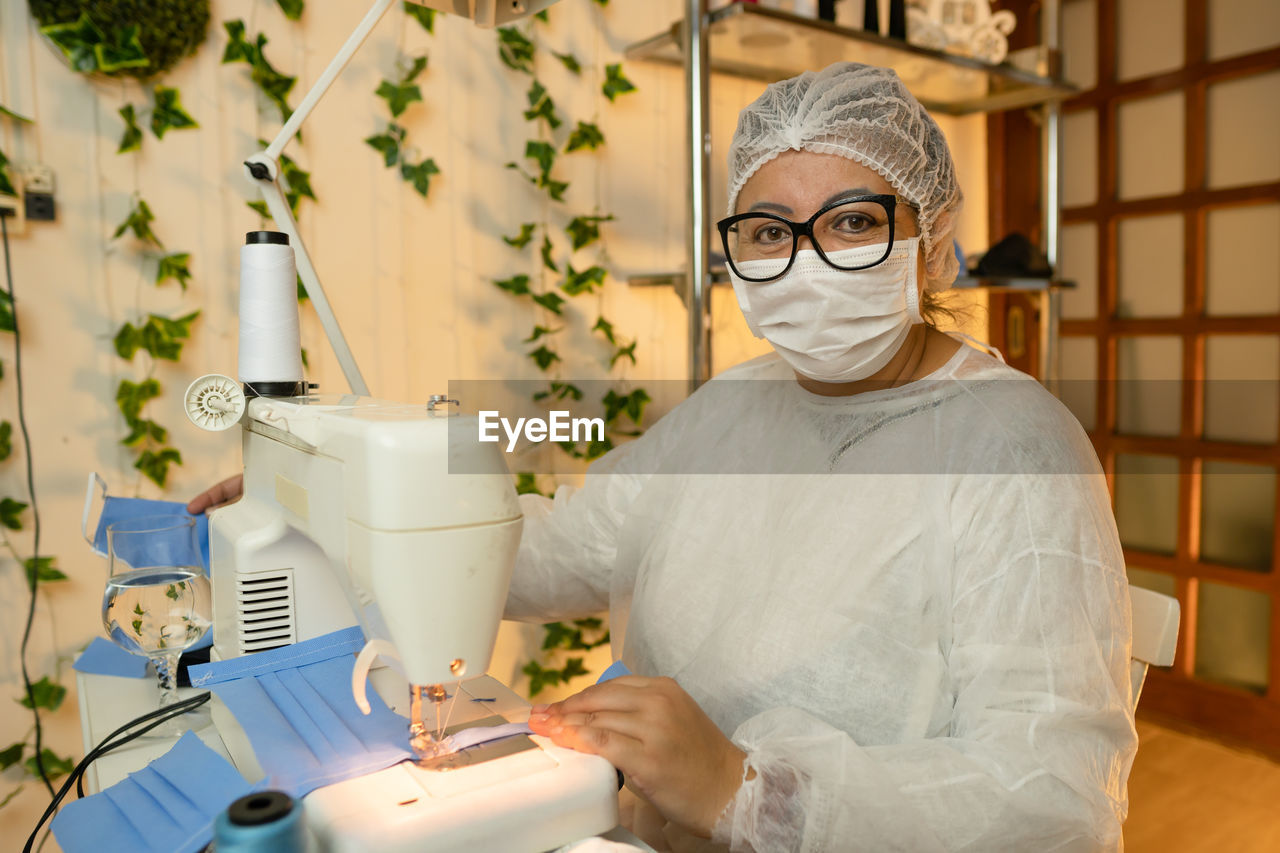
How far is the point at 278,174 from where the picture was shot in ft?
3.27

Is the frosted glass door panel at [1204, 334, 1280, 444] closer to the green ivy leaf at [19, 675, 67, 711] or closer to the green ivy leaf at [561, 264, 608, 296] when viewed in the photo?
the green ivy leaf at [561, 264, 608, 296]

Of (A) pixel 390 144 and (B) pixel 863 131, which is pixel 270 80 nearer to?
(A) pixel 390 144

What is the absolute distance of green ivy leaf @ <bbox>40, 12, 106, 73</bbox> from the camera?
133cm

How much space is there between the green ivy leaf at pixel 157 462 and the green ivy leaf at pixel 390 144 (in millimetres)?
672

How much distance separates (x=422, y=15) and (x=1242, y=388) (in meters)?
2.25

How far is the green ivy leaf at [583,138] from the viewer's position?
1870mm

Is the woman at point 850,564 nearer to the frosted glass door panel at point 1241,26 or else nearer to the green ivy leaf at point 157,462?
the green ivy leaf at point 157,462

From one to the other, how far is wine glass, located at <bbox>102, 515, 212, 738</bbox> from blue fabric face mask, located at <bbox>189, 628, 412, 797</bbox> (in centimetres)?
13

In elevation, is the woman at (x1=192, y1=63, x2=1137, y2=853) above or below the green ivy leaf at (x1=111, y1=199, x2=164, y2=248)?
below

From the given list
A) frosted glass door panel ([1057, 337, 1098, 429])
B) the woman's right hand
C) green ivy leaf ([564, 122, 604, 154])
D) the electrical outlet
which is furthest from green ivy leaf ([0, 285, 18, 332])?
frosted glass door panel ([1057, 337, 1098, 429])

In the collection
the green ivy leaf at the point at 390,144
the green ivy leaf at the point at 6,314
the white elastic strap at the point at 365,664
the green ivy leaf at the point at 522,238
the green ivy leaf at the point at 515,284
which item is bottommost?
the white elastic strap at the point at 365,664

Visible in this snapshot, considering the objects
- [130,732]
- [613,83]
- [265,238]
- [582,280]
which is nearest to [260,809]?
[130,732]
